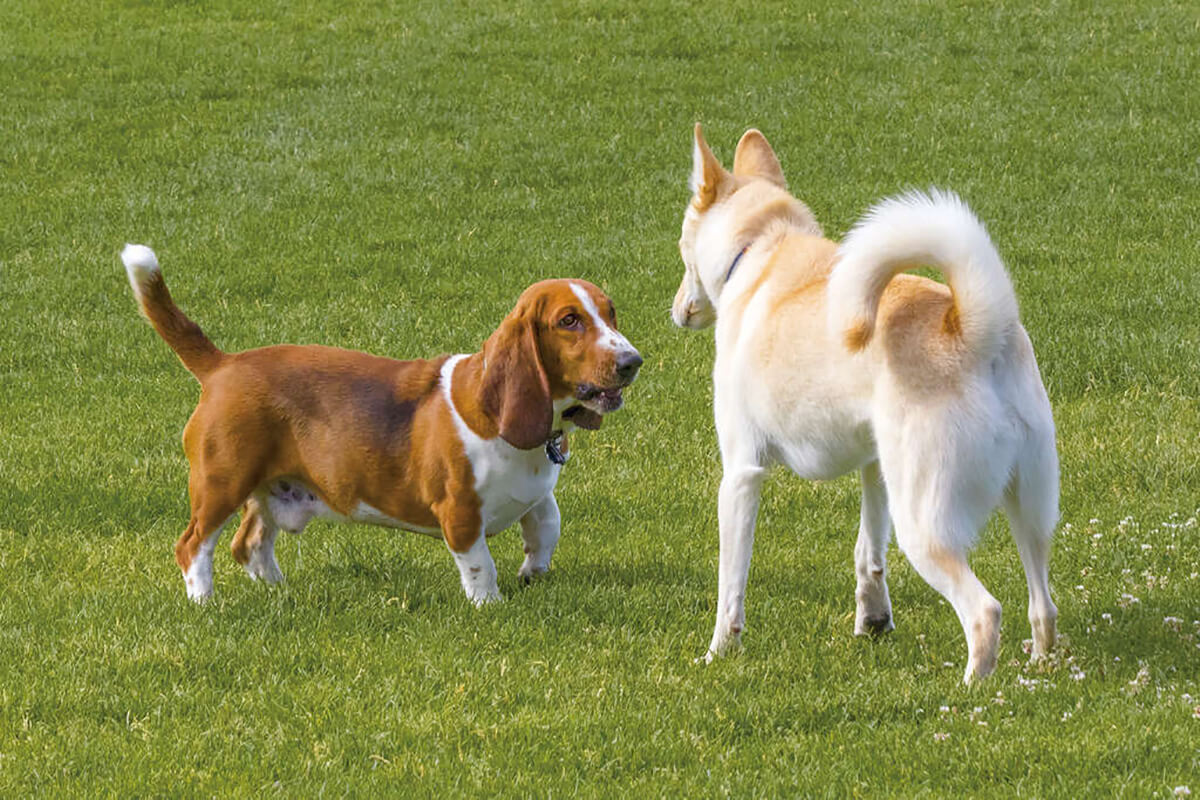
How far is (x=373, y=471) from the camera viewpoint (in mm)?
6402

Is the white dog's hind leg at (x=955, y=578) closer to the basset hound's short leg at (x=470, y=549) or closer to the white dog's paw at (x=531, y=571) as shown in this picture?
the basset hound's short leg at (x=470, y=549)

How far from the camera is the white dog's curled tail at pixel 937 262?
4680mm

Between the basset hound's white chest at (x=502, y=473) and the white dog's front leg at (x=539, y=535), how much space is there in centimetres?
30

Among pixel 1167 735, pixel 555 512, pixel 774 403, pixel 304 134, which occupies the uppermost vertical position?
pixel 774 403

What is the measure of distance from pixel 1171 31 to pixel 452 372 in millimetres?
15186

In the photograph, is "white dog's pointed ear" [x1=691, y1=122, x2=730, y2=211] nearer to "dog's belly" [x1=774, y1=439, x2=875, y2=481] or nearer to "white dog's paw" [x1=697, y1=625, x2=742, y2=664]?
"dog's belly" [x1=774, y1=439, x2=875, y2=481]

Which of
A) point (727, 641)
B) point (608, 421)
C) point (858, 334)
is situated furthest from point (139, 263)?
point (608, 421)

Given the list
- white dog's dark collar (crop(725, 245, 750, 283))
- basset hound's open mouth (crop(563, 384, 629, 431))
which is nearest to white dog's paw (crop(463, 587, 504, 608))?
basset hound's open mouth (crop(563, 384, 629, 431))

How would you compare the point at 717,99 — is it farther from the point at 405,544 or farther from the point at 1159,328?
the point at 405,544

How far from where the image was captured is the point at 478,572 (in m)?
6.35

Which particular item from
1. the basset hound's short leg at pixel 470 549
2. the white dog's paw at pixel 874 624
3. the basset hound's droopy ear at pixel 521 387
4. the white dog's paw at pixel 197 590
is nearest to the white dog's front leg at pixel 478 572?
the basset hound's short leg at pixel 470 549

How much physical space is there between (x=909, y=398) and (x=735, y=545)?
1.12m

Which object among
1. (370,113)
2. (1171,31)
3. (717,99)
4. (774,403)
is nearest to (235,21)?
(370,113)

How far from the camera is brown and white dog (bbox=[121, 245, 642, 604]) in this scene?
20.0 feet
